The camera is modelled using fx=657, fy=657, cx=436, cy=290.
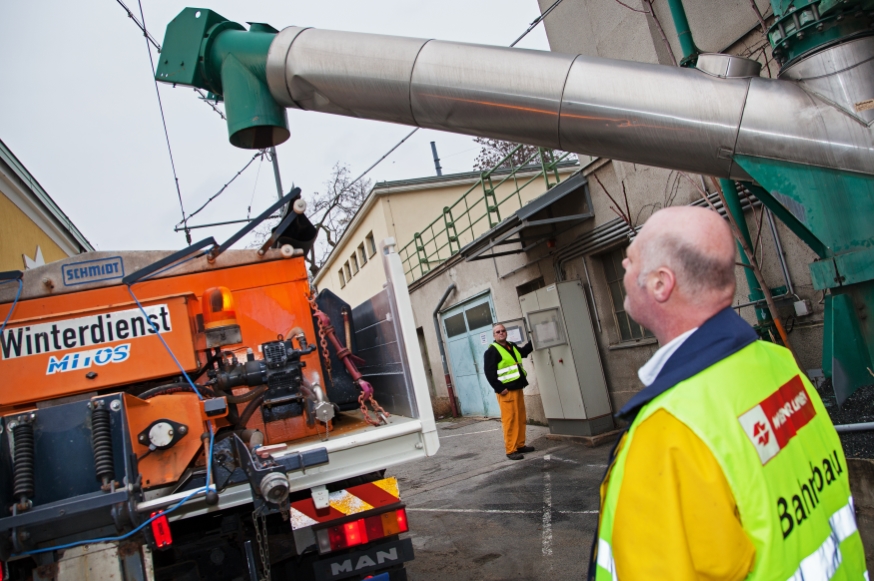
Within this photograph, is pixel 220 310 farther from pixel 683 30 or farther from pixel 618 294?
pixel 618 294

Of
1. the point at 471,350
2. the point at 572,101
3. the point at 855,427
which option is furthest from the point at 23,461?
the point at 471,350

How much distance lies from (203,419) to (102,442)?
639 millimetres

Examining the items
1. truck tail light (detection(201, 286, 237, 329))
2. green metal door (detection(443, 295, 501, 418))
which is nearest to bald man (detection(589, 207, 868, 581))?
truck tail light (detection(201, 286, 237, 329))

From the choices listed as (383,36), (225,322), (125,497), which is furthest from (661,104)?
(125,497)

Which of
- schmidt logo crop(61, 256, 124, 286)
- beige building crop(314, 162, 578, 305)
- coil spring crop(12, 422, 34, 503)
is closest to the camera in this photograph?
coil spring crop(12, 422, 34, 503)

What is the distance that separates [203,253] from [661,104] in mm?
3241

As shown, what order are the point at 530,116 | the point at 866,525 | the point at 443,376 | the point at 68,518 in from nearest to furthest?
1. the point at 68,518
2. the point at 866,525
3. the point at 530,116
4. the point at 443,376

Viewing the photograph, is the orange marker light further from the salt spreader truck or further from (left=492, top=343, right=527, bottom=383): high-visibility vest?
(left=492, top=343, right=527, bottom=383): high-visibility vest

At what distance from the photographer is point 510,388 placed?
923 centimetres

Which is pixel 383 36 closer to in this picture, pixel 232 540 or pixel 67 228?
pixel 232 540

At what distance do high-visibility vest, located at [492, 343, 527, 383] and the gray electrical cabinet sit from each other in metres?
0.65

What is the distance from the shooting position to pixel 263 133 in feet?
18.4

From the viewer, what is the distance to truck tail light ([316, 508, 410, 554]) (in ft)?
12.2

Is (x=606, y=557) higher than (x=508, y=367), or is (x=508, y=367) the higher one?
(x=508, y=367)
